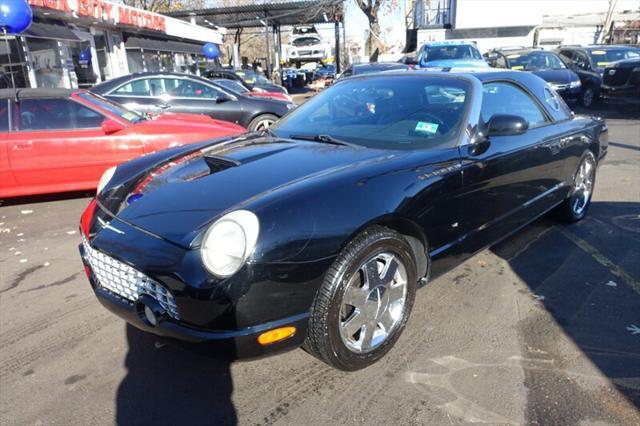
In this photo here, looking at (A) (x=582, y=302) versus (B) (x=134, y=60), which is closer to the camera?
(A) (x=582, y=302)

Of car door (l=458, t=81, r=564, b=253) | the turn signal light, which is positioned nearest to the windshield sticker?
car door (l=458, t=81, r=564, b=253)

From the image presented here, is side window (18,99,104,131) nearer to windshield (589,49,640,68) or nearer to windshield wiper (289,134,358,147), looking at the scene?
windshield wiper (289,134,358,147)

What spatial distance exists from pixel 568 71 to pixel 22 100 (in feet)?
43.1

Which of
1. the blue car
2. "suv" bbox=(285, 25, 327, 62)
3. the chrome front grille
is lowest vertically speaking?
the chrome front grille

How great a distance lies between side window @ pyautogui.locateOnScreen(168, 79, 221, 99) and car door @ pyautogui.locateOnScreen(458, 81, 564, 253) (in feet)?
19.9

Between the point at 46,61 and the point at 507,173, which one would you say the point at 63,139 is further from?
the point at 46,61

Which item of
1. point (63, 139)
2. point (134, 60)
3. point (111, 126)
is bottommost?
point (63, 139)

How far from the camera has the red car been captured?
517cm

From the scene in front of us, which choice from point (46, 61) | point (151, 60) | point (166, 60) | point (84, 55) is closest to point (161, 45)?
point (151, 60)

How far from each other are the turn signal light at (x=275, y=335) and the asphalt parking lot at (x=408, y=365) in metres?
0.40

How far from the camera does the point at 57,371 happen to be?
2.55 meters

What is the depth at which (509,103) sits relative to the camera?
3.55m

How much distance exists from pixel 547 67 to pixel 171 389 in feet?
46.8

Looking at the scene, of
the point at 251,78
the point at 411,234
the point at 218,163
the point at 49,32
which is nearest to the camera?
the point at 411,234
